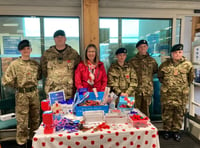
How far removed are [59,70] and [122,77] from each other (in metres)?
0.90

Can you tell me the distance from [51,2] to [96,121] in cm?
198

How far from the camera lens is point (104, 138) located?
1.47 m

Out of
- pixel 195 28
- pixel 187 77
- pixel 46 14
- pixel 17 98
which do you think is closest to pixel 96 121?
pixel 17 98

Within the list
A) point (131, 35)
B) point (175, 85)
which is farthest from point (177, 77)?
point (131, 35)

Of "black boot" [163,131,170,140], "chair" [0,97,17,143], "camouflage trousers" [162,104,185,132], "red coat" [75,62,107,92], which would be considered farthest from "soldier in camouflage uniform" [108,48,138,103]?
"chair" [0,97,17,143]

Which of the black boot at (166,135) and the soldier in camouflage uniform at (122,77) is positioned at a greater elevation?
the soldier in camouflage uniform at (122,77)

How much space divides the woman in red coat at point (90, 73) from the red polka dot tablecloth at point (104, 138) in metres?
0.88

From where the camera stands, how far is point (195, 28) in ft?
14.3

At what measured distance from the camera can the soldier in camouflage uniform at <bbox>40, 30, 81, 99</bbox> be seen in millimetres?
2387

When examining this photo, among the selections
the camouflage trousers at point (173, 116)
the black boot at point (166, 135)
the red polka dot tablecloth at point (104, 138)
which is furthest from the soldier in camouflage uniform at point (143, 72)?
the red polka dot tablecloth at point (104, 138)

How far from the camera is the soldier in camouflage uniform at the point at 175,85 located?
254 centimetres

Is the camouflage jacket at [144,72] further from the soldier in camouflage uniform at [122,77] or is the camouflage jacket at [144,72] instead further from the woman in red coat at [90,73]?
the woman in red coat at [90,73]

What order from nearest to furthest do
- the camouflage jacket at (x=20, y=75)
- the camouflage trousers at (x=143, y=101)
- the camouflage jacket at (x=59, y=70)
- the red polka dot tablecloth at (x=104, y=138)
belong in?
the red polka dot tablecloth at (x=104, y=138), the camouflage jacket at (x=20, y=75), the camouflage jacket at (x=59, y=70), the camouflage trousers at (x=143, y=101)

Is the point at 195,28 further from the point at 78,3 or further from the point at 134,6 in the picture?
the point at 78,3
